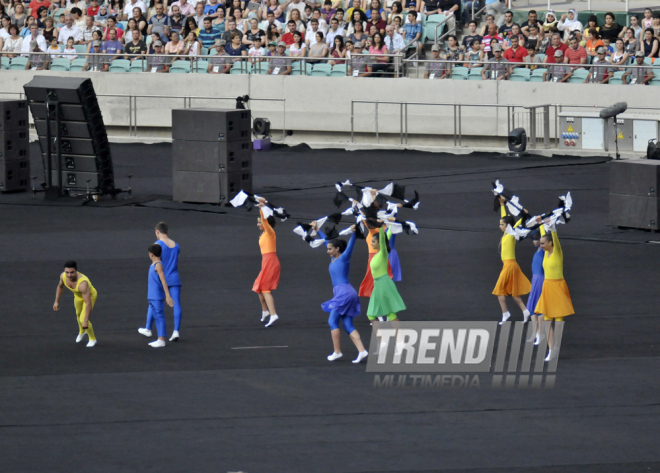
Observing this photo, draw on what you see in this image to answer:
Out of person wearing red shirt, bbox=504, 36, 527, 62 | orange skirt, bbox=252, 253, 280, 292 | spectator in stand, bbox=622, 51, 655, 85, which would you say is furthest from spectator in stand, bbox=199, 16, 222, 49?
orange skirt, bbox=252, 253, 280, 292

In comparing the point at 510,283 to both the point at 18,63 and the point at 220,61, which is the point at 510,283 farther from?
the point at 18,63

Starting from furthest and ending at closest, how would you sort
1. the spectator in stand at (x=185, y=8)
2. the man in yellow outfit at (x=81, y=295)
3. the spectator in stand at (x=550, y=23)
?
the spectator in stand at (x=185, y=8), the spectator in stand at (x=550, y=23), the man in yellow outfit at (x=81, y=295)

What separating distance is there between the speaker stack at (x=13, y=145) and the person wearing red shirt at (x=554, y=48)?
13.9m

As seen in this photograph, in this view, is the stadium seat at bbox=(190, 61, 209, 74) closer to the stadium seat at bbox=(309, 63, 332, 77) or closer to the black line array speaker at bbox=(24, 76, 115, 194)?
the stadium seat at bbox=(309, 63, 332, 77)

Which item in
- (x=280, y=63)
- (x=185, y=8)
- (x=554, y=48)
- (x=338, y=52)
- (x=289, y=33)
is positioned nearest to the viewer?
(x=554, y=48)

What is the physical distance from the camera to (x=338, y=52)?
31.0m

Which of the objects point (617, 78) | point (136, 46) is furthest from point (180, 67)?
point (617, 78)

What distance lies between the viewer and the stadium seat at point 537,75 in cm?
2917

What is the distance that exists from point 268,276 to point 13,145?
12732 mm

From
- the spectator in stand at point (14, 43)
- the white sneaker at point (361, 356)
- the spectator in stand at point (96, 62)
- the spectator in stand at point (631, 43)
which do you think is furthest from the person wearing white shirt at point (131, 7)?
the white sneaker at point (361, 356)

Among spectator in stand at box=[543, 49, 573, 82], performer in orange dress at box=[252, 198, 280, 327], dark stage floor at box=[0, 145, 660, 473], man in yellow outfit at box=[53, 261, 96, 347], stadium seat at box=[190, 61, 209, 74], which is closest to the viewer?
dark stage floor at box=[0, 145, 660, 473]

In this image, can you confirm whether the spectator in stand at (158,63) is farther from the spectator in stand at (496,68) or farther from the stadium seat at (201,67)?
the spectator in stand at (496,68)

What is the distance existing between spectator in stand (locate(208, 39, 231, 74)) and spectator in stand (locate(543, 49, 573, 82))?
→ 9.33 m

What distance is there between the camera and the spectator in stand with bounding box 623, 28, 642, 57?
28.1 metres
